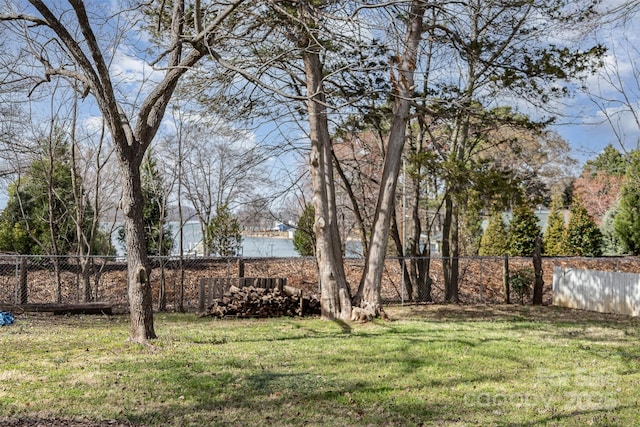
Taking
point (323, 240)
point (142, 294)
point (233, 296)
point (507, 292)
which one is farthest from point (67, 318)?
point (507, 292)

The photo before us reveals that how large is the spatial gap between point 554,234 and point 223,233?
607 inches

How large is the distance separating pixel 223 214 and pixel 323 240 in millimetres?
7291

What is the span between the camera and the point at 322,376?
626cm

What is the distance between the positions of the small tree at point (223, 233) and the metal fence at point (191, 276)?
57 centimetres

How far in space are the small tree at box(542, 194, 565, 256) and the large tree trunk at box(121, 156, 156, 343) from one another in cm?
2091

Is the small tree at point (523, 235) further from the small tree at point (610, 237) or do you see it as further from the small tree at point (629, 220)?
the small tree at point (610, 237)

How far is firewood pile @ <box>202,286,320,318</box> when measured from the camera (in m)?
12.4

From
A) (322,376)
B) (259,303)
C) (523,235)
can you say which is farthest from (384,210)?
(523,235)

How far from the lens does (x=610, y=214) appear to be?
2484 centimetres

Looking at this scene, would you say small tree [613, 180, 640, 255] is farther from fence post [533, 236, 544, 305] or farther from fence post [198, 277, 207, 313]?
fence post [198, 277, 207, 313]

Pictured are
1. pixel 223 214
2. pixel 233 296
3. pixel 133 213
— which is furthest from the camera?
pixel 223 214

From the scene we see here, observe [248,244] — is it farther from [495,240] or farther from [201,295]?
[201,295]

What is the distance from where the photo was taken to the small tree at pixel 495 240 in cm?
2397

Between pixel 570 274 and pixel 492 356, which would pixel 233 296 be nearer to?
pixel 492 356
